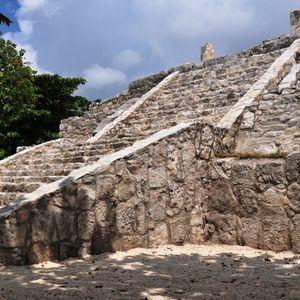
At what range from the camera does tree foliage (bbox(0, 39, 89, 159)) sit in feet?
49.2

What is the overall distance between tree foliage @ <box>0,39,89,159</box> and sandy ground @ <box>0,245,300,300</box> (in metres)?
10.9

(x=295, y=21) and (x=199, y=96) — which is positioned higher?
(x=295, y=21)

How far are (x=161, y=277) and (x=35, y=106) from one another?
16631 mm

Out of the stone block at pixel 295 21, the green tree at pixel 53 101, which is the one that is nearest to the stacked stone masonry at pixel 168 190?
the stone block at pixel 295 21

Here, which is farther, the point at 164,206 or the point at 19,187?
the point at 19,187

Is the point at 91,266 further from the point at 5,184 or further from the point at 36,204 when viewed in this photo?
the point at 5,184

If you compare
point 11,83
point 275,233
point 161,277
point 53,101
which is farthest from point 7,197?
point 53,101

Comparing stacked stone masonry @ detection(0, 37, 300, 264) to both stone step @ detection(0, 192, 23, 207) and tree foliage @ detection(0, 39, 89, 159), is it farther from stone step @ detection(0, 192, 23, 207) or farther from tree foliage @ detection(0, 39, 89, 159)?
tree foliage @ detection(0, 39, 89, 159)

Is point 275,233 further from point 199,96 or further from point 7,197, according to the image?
point 199,96

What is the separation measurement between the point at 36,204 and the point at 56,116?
16935 millimetres

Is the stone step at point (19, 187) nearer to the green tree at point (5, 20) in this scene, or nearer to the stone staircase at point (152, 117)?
the stone staircase at point (152, 117)

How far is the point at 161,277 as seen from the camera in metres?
4.34

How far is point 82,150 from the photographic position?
816cm

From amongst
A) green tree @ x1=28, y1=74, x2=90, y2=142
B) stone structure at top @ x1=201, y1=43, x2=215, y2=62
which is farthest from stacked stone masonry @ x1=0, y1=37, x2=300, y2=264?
green tree @ x1=28, y1=74, x2=90, y2=142
